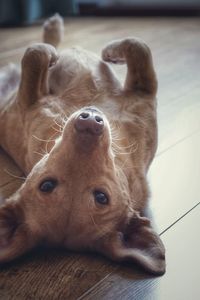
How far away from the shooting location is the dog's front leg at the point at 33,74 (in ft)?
7.40

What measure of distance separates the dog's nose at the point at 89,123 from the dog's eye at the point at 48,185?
0.19m

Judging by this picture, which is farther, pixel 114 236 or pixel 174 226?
pixel 174 226

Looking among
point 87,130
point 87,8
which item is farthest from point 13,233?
point 87,8

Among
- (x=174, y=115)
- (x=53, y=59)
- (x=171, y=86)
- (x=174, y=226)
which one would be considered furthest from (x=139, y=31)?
(x=174, y=226)

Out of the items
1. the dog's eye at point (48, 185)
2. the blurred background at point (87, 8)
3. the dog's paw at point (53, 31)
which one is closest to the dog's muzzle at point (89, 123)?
the dog's eye at point (48, 185)

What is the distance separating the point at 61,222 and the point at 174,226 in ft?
1.51

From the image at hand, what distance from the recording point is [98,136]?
1.70m

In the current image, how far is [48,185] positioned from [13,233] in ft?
0.63

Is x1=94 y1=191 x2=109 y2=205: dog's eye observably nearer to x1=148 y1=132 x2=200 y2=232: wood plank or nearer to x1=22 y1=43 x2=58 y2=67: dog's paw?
x1=148 y1=132 x2=200 y2=232: wood plank

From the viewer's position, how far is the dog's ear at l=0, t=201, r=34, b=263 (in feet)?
5.49

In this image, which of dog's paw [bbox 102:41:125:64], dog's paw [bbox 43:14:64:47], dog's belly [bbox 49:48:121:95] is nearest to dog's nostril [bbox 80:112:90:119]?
dog's belly [bbox 49:48:121:95]

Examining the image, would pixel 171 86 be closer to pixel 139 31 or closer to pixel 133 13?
pixel 139 31

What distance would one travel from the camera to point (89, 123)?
1667 mm

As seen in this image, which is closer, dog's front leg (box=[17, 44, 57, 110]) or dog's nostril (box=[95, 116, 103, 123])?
dog's nostril (box=[95, 116, 103, 123])
